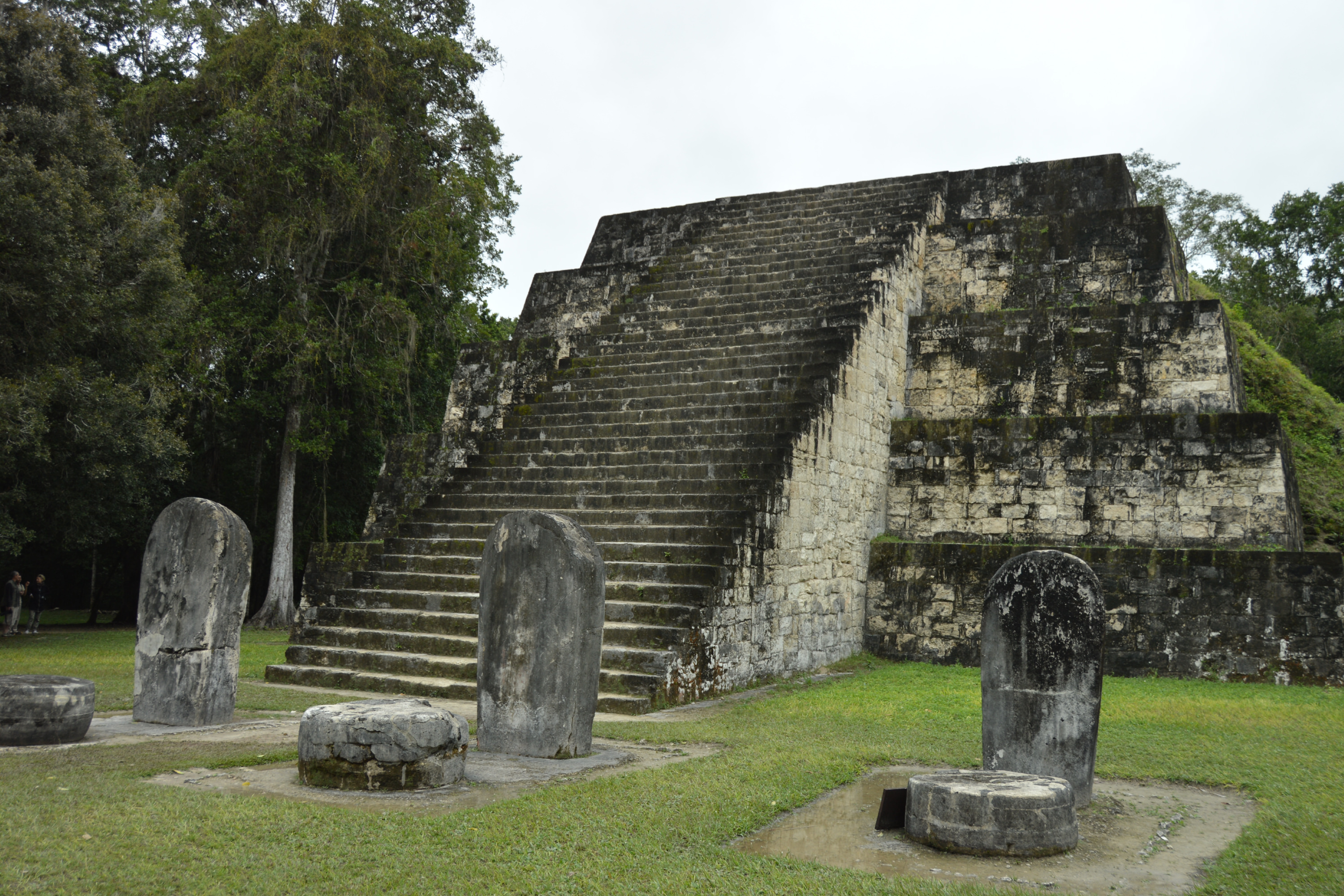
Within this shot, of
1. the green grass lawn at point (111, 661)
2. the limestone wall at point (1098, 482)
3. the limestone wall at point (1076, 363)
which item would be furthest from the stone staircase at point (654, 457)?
the limestone wall at point (1098, 482)

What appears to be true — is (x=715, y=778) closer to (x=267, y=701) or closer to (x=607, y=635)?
(x=607, y=635)

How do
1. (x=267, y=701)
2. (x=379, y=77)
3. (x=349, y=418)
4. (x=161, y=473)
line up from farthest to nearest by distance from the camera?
(x=349, y=418), (x=379, y=77), (x=161, y=473), (x=267, y=701)

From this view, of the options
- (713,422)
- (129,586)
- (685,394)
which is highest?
(685,394)

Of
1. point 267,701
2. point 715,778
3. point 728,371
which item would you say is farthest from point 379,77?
point 715,778

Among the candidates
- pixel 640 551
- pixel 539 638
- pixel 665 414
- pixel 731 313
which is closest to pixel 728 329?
pixel 731 313

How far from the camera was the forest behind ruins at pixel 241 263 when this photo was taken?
41.5 feet

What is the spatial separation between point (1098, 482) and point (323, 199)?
12.5m

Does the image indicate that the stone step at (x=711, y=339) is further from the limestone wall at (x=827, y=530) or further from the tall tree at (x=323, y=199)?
the tall tree at (x=323, y=199)

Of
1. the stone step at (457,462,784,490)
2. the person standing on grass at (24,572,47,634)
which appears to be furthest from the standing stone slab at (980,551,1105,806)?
the person standing on grass at (24,572,47,634)

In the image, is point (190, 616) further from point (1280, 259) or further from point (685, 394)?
point (1280, 259)

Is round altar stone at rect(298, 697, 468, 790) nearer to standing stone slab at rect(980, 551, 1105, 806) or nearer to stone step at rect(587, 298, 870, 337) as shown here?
standing stone slab at rect(980, 551, 1105, 806)

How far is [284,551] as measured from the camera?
17375mm

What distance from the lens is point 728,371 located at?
1159 centimetres

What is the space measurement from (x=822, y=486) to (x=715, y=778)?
18.5 feet
